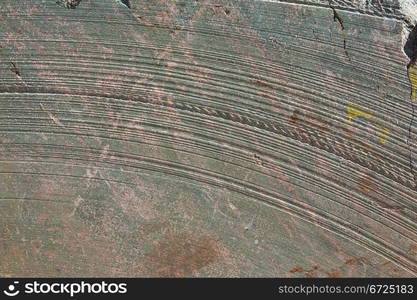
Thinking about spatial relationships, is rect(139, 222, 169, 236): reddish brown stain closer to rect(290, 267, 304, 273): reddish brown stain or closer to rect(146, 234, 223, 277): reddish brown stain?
rect(146, 234, 223, 277): reddish brown stain

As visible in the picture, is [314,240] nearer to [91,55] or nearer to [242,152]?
[242,152]

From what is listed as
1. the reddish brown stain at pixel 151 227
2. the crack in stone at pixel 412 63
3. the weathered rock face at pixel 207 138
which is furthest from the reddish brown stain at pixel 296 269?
the crack in stone at pixel 412 63

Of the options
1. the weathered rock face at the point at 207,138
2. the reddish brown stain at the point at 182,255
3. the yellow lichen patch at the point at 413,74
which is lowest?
the reddish brown stain at the point at 182,255

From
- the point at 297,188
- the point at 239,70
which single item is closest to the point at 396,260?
the point at 297,188

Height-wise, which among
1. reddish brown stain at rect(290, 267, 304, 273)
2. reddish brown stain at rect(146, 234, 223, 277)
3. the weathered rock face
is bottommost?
reddish brown stain at rect(146, 234, 223, 277)

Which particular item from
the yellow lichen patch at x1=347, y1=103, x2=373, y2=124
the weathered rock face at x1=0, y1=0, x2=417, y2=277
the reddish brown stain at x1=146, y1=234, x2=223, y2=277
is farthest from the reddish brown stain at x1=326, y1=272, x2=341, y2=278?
the yellow lichen patch at x1=347, y1=103, x2=373, y2=124

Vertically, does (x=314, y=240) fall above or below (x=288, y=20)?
below

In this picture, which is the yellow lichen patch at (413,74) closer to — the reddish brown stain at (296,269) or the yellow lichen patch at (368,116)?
the yellow lichen patch at (368,116)
